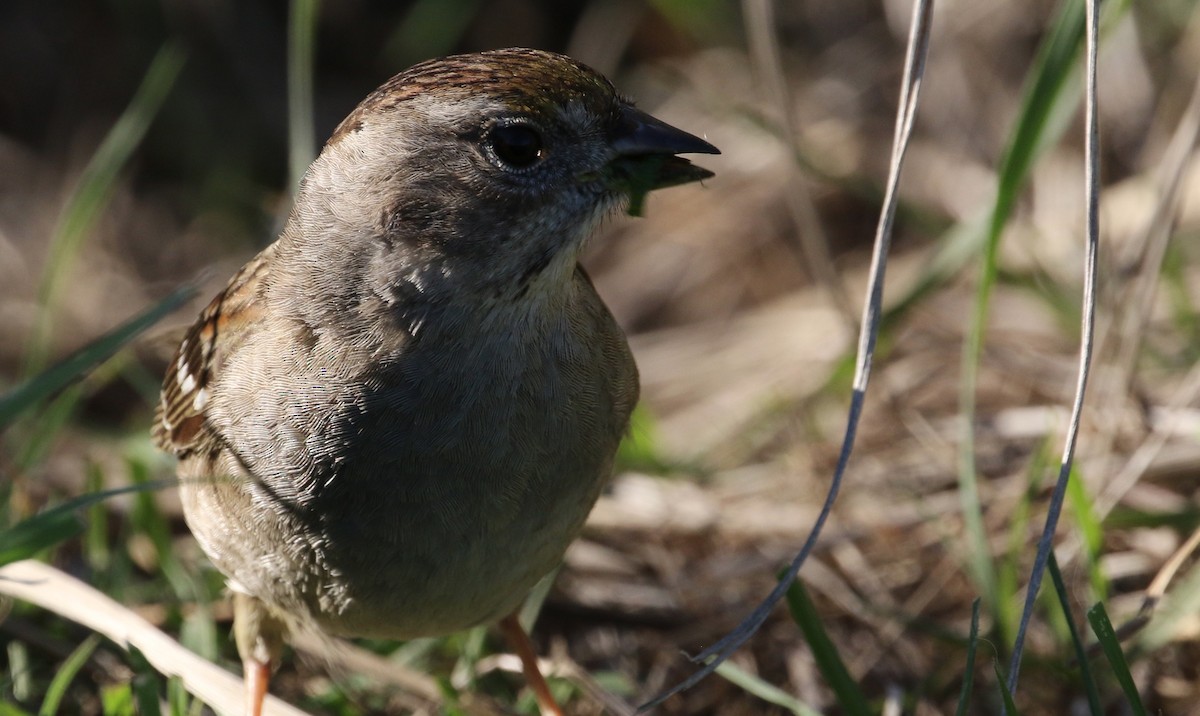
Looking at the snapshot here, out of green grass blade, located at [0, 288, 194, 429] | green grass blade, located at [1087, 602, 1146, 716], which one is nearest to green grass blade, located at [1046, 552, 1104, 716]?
green grass blade, located at [1087, 602, 1146, 716]

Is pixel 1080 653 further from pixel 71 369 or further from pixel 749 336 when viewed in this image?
pixel 749 336

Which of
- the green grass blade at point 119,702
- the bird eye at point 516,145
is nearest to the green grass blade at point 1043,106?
the bird eye at point 516,145

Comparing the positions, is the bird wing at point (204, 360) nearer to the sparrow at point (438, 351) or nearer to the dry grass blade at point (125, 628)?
the sparrow at point (438, 351)

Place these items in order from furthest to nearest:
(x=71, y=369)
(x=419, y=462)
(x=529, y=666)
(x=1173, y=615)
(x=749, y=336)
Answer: (x=749, y=336)
(x=529, y=666)
(x=1173, y=615)
(x=71, y=369)
(x=419, y=462)

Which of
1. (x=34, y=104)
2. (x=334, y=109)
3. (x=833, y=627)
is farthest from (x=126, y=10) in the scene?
(x=833, y=627)

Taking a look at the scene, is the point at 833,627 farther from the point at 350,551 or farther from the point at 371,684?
the point at 350,551

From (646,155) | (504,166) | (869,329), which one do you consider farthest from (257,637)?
(869,329)
